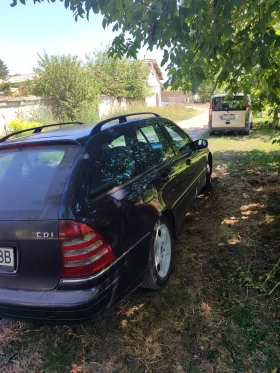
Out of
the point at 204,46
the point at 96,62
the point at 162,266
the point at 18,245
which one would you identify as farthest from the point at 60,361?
the point at 96,62

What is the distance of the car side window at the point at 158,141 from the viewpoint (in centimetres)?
320

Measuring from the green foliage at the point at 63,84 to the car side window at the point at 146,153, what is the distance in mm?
15530

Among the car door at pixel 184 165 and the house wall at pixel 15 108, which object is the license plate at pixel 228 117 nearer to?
the car door at pixel 184 165

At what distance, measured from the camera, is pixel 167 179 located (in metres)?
3.10

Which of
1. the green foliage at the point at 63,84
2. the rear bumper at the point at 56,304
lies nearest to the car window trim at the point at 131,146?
the rear bumper at the point at 56,304

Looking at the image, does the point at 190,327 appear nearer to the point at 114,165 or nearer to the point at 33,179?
the point at 114,165

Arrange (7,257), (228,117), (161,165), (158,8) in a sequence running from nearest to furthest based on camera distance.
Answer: (7,257), (158,8), (161,165), (228,117)

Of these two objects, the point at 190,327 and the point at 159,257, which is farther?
the point at 159,257

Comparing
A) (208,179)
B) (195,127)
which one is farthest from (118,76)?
(208,179)

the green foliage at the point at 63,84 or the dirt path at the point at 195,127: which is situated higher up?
the green foliage at the point at 63,84

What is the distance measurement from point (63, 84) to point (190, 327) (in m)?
17.5

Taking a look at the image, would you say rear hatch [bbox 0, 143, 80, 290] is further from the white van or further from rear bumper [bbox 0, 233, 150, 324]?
the white van

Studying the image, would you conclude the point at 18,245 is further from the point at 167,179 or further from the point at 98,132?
the point at 167,179

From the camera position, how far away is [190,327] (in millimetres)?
2352
